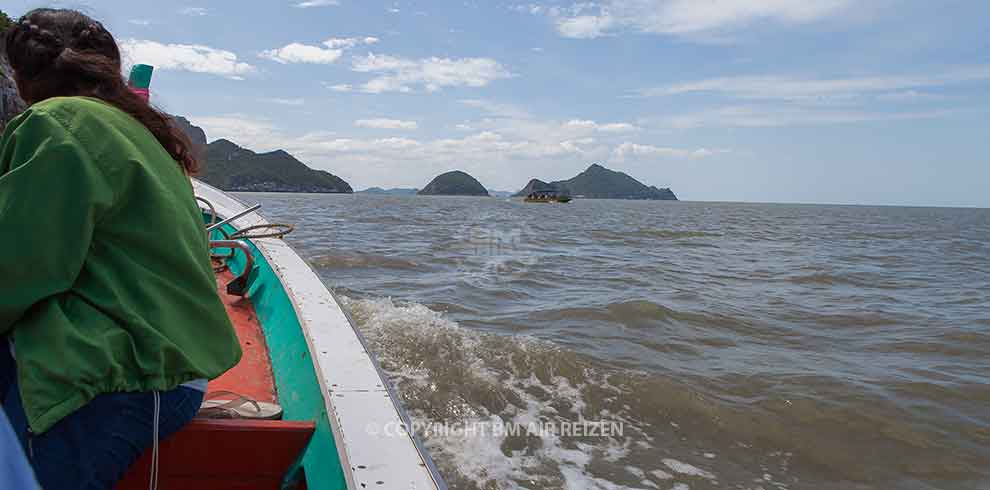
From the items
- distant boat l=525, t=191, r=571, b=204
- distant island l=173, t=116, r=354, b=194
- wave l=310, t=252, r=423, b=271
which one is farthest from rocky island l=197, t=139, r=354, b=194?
wave l=310, t=252, r=423, b=271

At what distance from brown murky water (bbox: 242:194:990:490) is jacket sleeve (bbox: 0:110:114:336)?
2.21 meters

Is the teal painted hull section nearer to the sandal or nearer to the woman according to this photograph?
the sandal

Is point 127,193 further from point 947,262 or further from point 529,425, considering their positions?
point 947,262

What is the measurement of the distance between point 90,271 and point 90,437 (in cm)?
33

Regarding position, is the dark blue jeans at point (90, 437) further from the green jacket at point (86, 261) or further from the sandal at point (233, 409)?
the sandal at point (233, 409)

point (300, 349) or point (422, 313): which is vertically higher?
point (300, 349)

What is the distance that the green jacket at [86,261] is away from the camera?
1.02 m

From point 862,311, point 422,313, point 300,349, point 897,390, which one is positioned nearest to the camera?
point 300,349

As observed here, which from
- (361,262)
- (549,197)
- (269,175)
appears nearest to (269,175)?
(269,175)

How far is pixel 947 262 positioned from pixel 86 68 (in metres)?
16.5

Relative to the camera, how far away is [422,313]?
584cm

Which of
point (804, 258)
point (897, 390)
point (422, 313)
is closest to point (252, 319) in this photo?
point (422, 313)

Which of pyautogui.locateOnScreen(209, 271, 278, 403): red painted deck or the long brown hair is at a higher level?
the long brown hair

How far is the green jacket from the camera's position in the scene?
102 cm
